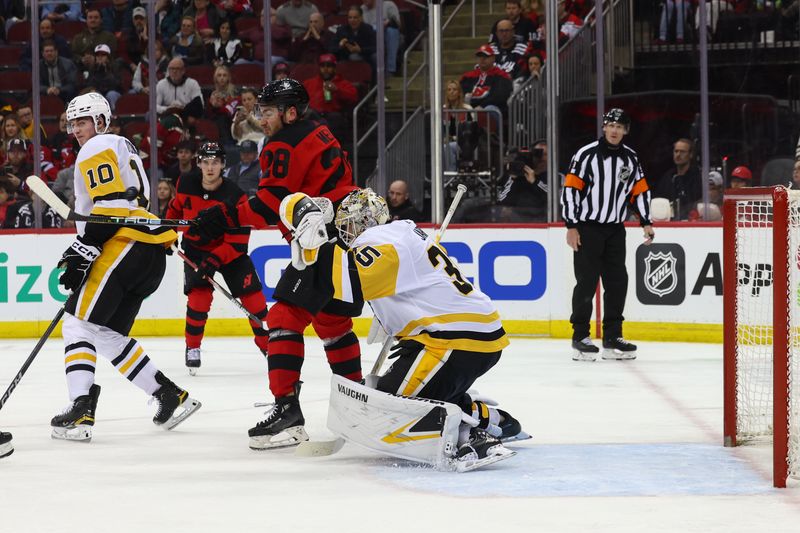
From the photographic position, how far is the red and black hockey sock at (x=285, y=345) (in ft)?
12.7

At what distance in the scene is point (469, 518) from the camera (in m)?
3.01

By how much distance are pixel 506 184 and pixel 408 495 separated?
5159 mm

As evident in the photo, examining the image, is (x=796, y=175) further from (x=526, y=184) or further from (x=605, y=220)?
(x=526, y=184)

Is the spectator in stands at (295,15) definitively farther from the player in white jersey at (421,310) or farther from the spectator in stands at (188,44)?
the player in white jersey at (421,310)

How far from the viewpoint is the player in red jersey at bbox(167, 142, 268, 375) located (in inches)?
243

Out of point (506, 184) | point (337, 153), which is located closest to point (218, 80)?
point (506, 184)

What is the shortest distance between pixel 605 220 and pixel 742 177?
1.61 meters

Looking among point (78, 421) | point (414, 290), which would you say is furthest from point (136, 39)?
point (414, 290)

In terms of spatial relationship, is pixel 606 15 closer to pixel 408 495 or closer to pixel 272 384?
pixel 272 384

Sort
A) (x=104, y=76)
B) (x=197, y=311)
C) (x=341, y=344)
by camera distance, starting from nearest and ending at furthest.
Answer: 1. (x=341, y=344)
2. (x=197, y=311)
3. (x=104, y=76)

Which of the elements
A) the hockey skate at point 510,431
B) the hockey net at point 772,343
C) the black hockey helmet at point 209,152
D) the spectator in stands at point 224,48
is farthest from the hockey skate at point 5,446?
the spectator in stands at point 224,48

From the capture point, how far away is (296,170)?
432cm

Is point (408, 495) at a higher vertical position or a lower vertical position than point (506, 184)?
lower

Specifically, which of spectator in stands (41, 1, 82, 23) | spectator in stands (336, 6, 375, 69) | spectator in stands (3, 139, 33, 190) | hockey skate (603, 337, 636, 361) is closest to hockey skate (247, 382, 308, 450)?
hockey skate (603, 337, 636, 361)
